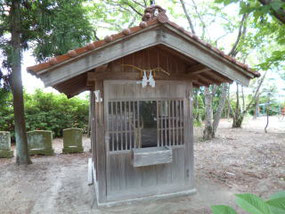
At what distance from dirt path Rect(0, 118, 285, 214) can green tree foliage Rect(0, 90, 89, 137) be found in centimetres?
364

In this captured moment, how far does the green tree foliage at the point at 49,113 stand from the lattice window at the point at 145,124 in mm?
8715

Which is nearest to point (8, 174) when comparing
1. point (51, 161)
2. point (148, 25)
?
point (51, 161)

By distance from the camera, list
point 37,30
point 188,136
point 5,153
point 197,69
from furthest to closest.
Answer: point 5,153, point 37,30, point 188,136, point 197,69

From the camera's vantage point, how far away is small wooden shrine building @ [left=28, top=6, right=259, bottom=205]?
10.5ft

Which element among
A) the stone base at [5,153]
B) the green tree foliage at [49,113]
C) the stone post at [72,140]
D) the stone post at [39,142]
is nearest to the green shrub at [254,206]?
the stone post at [72,140]

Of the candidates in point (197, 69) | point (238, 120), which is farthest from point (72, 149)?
point (238, 120)

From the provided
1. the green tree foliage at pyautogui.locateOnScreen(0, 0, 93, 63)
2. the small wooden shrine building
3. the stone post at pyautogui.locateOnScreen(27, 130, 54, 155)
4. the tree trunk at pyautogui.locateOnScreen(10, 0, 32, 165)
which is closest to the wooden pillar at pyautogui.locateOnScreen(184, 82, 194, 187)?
the small wooden shrine building

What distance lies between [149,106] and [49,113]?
9.28 m

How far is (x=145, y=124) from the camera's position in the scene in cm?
392

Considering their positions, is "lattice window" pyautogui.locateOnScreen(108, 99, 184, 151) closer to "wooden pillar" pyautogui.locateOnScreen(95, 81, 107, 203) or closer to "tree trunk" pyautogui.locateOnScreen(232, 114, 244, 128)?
"wooden pillar" pyautogui.locateOnScreen(95, 81, 107, 203)

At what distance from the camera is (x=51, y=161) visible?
721 cm

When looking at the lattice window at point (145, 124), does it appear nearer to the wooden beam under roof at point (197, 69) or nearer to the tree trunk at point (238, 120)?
the wooden beam under roof at point (197, 69)

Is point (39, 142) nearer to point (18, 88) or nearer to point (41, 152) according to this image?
point (41, 152)

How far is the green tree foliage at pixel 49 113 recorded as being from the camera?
10.2 m
